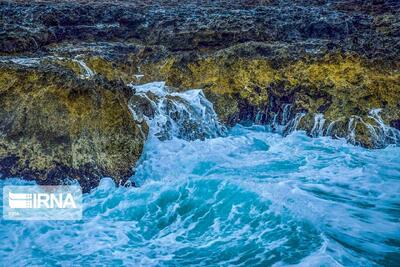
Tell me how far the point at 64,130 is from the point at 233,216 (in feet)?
9.86

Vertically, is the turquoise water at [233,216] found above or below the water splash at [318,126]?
below

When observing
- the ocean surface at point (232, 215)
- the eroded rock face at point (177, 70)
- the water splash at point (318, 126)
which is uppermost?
the eroded rock face at point (177, 70)

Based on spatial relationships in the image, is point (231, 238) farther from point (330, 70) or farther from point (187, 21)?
point (187, 21)

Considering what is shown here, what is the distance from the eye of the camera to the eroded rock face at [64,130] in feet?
20.9

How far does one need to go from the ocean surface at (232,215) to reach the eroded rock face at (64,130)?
0.99ft

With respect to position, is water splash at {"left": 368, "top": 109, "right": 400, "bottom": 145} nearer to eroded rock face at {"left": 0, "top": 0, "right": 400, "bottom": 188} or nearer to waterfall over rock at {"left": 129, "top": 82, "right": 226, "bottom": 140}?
eroded rock face at {"left": 0, "top": 0, "right": 400, "bottom": 188}

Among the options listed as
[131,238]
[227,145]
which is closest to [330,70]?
[227,145]

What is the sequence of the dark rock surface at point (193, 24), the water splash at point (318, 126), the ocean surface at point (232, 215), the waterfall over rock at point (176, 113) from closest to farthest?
the ocean surface at point (232, 215), the waterfall over rock at point (176, 113), the water splash at point (318, 126), the dark rock surface at point (193, 24)

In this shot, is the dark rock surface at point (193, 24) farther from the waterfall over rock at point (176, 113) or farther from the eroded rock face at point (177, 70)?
the waterfall over rock at point (176, 113)

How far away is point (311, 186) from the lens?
663cm

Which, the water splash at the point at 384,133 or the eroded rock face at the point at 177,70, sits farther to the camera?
the water splash at the point at 384,133

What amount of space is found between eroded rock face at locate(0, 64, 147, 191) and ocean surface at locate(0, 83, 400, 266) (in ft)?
0.99

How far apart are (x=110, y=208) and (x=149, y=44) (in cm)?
733

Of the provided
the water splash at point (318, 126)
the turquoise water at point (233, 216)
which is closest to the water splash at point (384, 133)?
the turquoise water at point (233, 216)
